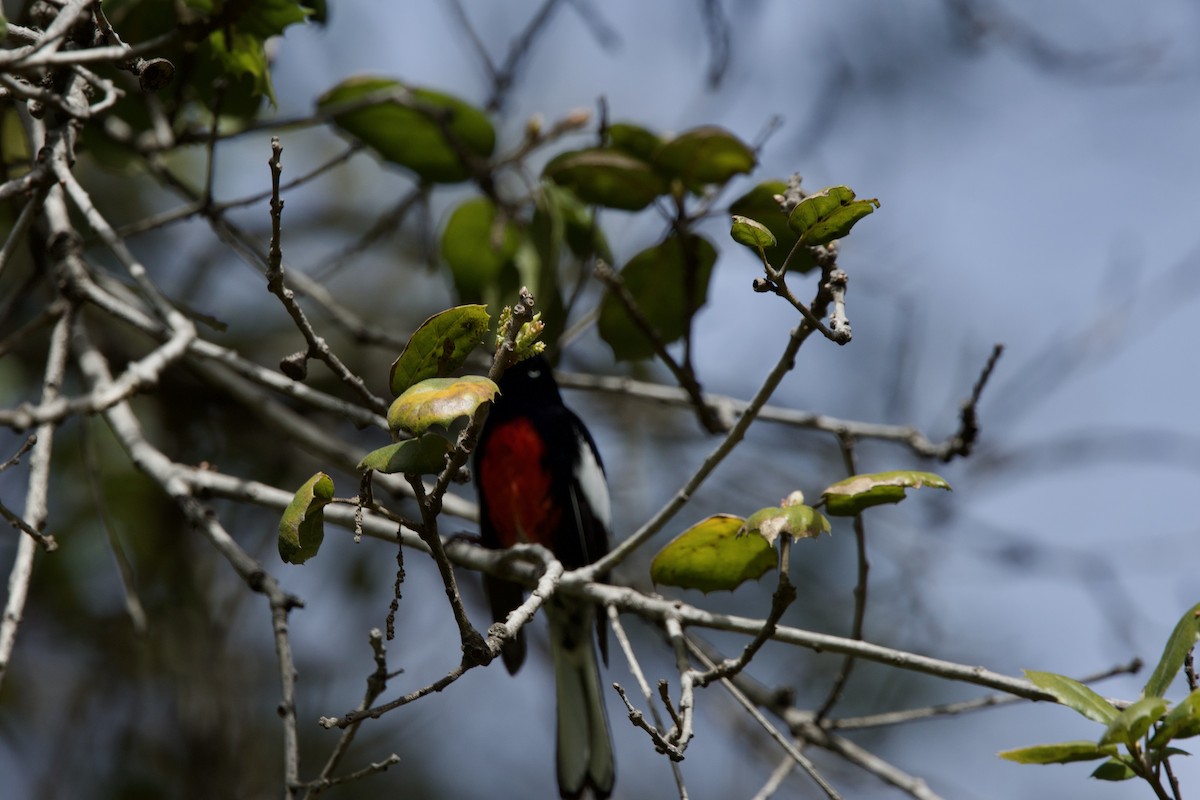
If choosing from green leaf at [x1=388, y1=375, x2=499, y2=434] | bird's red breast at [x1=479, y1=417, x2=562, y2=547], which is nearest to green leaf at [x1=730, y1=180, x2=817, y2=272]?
green leaf at [x1=388, y1=375, x2=499, y2=434]

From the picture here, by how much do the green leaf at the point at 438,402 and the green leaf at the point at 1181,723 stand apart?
3.12 feet

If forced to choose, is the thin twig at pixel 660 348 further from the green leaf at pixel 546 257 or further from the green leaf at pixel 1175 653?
the green leaf at pixel 1175 653

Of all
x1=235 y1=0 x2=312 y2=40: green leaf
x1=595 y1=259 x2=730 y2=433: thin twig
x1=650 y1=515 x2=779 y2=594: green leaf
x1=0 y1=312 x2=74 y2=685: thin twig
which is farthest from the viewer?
x1=595 y1=259 x2=730 y2=433: thin twig

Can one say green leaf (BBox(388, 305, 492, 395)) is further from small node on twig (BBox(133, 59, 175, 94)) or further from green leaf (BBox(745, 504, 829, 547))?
small node on twig (BBox(133, 59, 175, 94))

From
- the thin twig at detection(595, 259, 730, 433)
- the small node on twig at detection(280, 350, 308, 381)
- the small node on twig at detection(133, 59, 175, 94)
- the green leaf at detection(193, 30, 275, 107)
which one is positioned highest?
the green leaf at detection(193, 30, 275, 107)

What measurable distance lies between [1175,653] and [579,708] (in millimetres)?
2185

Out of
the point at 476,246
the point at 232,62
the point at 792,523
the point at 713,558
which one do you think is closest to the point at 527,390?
the point at 476,246

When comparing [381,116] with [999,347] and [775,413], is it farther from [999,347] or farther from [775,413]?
[999,347]

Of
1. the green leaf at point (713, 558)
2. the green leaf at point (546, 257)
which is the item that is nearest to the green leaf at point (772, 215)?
the green leaf at point (546, 257)

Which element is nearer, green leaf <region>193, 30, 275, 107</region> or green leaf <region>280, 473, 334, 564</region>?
green leaf <region>280, 473, 334, 564</region>

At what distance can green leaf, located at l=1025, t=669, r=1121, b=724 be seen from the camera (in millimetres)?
1462

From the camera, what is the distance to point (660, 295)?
9.41 ft

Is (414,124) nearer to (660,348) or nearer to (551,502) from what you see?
(660,348)

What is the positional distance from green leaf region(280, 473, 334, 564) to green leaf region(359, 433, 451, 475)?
10 cm
